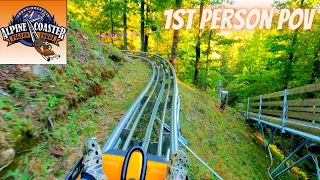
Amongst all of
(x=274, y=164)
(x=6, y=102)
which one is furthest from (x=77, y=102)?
(x=274, y=164)

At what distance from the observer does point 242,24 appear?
11.4 metres

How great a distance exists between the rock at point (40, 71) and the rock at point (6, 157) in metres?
1.80

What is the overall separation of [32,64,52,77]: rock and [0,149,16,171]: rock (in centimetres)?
180

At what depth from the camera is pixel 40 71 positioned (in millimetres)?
3971

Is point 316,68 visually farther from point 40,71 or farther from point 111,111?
point 40,71

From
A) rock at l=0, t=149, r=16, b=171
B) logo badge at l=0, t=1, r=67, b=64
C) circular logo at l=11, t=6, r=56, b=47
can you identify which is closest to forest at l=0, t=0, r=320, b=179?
rock at l=0, t=149, r=16, b=171

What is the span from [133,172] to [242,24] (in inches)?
444

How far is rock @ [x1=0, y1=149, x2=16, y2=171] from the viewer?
90.4 inches

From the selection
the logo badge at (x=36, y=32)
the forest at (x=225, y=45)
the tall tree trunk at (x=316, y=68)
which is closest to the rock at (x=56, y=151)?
the logo badge at (x=36, y=32)

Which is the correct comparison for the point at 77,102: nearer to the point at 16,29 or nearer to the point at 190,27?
the point at 16,29

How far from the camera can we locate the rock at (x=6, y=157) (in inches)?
90.4

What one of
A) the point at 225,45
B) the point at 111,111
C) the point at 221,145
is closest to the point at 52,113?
the point at 111,111

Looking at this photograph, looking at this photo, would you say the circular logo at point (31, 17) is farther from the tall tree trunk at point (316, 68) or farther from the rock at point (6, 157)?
the tall tree trunk at point (316, 68)

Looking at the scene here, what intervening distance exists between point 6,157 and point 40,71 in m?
2.02
